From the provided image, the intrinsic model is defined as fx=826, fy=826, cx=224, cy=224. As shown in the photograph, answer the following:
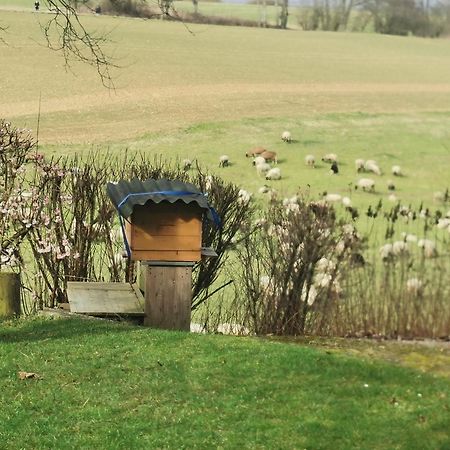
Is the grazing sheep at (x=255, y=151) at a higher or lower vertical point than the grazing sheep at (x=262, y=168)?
higher

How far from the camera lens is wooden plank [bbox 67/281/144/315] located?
797cm

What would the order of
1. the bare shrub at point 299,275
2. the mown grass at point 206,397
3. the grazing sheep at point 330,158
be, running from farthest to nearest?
the grazing sheep at point 330,158
the bare shrub at point 299,275
the mown grass at point 206,397

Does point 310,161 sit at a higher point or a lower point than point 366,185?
higher

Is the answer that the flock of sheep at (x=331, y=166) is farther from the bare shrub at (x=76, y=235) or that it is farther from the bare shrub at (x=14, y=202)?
the bare shrub at (x=14, y=202)

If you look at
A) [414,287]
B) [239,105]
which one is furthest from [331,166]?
[414,287]

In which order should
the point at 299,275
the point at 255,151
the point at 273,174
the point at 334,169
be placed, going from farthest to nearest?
the point at 255,151, the point at 334,169, the point at 273,174, the point at 299,275

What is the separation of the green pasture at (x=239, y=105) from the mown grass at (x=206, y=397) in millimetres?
10527

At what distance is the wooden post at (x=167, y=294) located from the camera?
777 centimetres

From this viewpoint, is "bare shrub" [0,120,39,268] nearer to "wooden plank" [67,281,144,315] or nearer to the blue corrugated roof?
"wooden plank" [67,281,144,315]

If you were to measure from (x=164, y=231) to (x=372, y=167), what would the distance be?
18.3 metres

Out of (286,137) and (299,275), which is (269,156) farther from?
(299,275)

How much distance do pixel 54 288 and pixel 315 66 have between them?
40.4 m

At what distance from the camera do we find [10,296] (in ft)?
26.2

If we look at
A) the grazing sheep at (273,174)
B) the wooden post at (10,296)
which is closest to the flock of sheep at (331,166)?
the grazing sheep at (273,174)
